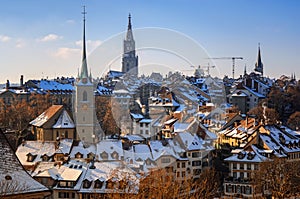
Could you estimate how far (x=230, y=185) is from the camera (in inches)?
966

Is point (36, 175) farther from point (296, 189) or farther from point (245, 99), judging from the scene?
point (245, 99)

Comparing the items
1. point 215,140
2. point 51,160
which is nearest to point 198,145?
point 215,140

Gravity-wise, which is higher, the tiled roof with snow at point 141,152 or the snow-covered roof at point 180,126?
the snow-covered roof at point 180,126

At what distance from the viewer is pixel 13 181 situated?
6.90m

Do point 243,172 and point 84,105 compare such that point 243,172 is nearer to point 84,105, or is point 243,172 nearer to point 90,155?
point 90,155

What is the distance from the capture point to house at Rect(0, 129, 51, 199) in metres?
6.72

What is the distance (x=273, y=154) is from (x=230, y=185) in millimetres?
3274

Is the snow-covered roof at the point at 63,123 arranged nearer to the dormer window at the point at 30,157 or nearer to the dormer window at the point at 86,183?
the dormer window at the point at 30,157

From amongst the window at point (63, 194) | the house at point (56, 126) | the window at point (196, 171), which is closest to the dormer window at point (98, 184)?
the window at point (63, 194)

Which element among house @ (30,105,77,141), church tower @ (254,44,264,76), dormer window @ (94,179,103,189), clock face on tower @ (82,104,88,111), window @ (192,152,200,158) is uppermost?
church tower @ (254,44,264,76)

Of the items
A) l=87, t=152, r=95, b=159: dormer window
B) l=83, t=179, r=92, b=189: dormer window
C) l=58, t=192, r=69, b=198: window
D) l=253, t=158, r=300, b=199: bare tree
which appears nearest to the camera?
l=83, t=179, r=92, b=189: dormer window

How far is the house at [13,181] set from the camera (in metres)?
6.72

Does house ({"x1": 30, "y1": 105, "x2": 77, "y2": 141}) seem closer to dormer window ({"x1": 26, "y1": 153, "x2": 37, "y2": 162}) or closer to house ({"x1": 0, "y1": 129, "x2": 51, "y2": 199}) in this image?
dormer window ({"x1": 26, "y1": 153, "x2": 37, "y2": 162})

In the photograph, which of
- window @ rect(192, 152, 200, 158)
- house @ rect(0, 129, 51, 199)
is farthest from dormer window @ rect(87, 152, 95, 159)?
house @ rect(0, 129, 51, 199)
